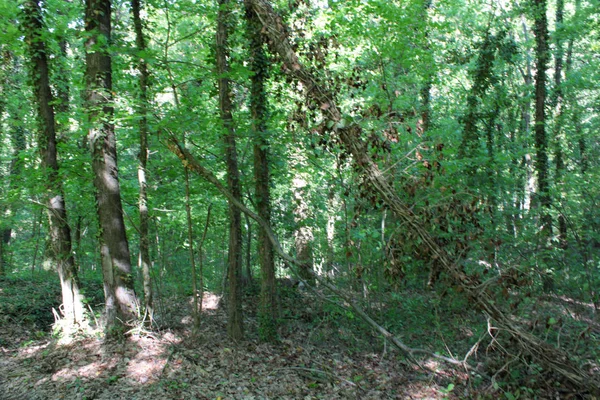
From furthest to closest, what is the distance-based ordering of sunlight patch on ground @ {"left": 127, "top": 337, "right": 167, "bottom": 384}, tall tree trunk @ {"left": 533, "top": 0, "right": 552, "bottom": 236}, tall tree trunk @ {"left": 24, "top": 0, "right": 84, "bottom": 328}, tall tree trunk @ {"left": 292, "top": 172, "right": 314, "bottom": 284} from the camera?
tall tree trunk @ {"left": 533, "top": 0, "right": 552, "bottom": 236} < tall tree trunk @ {"left": 292, "top": 172, "right": 314, "bottom": 284} < tall tree trunk @ {"left": 24, "top": 0, "right": 84, "bottom": 328} < sunlight patch on ground @ {"left": 127, "top": 337, "right": 167, "bottom": 384}

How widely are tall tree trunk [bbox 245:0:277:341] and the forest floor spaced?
533mm

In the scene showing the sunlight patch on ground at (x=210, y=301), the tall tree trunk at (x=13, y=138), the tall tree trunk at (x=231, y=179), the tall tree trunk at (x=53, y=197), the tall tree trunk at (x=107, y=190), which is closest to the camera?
the tall tree trunk at (x=107, y=190)

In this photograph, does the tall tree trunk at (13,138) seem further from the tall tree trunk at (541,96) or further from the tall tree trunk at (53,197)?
the tall tree trunk at (541,96)

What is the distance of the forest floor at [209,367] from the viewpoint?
6.33 meters

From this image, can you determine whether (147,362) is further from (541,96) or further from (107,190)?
(541,96)

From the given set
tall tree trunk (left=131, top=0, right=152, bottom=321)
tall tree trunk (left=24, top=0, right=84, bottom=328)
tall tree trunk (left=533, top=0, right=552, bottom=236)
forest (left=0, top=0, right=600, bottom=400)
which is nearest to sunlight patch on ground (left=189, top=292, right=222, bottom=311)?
forest (left=0, top=0, right=600, bottom=400)

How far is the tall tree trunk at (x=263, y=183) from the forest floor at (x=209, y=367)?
53 cm

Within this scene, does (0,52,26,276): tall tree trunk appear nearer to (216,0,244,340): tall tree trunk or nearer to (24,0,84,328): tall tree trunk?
(24,0,84,328): tall tree trunk

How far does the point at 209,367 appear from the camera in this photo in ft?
24.5

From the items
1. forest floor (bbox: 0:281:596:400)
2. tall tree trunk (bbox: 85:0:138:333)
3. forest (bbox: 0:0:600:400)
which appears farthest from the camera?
tall tree trunk (bbox: 85:0:138:333)

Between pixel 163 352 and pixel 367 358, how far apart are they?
4.06m

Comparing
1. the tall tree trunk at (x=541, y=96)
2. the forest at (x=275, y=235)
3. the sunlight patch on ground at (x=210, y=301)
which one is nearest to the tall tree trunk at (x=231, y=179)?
the forest at (x=275, y=235)

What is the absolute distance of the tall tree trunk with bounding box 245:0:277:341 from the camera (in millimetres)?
8516

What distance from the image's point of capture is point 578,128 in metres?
18.0
